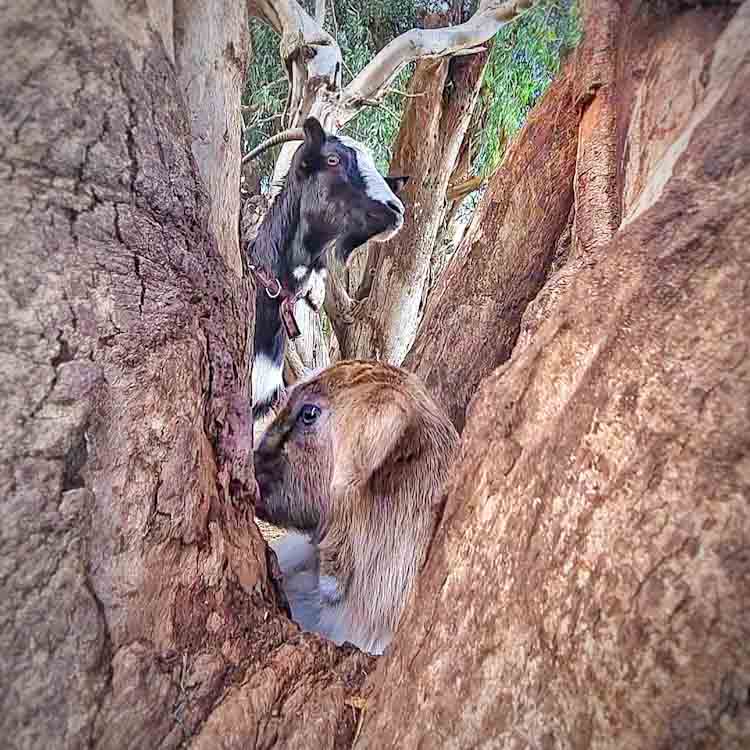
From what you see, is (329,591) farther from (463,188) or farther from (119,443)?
(463,188)

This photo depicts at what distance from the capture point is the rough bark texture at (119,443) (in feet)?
1.71

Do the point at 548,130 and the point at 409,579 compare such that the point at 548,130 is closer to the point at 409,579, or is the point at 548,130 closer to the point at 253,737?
the point at 409,579

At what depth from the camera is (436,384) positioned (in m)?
1.51

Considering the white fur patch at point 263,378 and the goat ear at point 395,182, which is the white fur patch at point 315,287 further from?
the goat ear at point 395,182

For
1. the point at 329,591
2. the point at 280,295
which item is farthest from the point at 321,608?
the point at 280,295

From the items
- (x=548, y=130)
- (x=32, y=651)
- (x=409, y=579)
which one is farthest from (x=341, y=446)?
(x=548, y=130)

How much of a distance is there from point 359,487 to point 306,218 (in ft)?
6.74

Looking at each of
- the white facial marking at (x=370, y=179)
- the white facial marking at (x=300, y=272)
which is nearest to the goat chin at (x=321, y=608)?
Result: the white facial marking at (x=300, y=272)

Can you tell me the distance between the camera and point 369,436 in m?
1.10

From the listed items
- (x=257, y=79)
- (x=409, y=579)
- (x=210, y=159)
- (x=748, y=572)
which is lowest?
(x=409, y=579)

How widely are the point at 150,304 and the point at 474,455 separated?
0.37 m

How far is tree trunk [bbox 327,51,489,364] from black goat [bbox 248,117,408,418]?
106 cm

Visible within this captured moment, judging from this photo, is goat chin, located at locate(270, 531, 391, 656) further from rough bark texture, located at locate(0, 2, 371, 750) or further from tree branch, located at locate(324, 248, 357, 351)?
tree branch, located at locate(324, 248, 357, 351)

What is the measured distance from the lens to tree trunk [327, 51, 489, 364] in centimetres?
411
